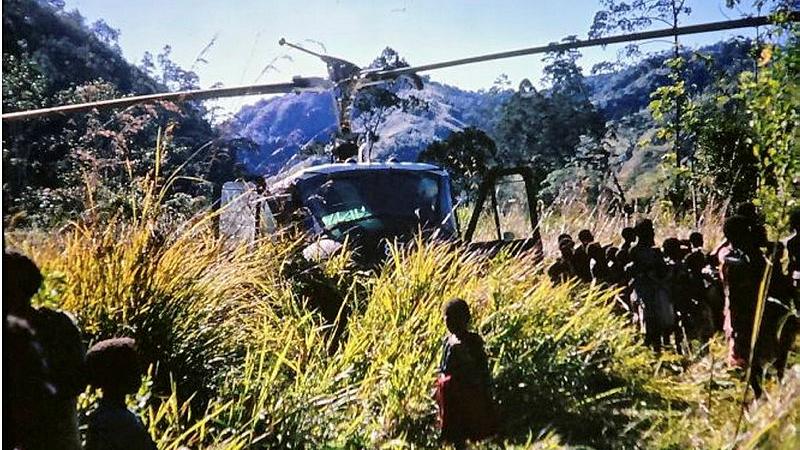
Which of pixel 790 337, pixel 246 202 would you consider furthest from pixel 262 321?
pixel 790 337

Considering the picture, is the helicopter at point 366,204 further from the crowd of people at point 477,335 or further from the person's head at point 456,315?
the person's head at point 456,315

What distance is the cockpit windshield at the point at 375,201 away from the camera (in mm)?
6297

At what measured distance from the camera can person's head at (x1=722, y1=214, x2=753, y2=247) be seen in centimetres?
402

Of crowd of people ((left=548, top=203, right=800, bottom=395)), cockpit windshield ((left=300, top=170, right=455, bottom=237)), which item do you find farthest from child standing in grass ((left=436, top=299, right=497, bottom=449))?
cockpit windshield ((left=300, top=170, right=455, bottom=237))

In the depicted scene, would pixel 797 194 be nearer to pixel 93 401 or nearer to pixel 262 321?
pixel 262 321

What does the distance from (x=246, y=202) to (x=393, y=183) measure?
202cm

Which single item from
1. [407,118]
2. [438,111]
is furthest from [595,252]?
[407,118]

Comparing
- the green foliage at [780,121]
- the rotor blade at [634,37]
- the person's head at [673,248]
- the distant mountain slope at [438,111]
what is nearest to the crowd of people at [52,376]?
the green foliage at [780,121]

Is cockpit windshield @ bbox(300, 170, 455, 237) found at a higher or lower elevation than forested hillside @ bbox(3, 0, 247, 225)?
lower

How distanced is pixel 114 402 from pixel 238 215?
316 cm

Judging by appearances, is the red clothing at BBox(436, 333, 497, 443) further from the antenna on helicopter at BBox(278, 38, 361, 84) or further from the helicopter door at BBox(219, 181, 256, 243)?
the antenna on helicopter at BBox(278, 38, 361, 84)

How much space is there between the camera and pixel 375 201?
645cm

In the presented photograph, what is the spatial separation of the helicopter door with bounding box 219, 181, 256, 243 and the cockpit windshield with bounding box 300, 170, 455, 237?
3.35ft

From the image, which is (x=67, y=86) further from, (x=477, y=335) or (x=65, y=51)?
(x=477, y=335)
